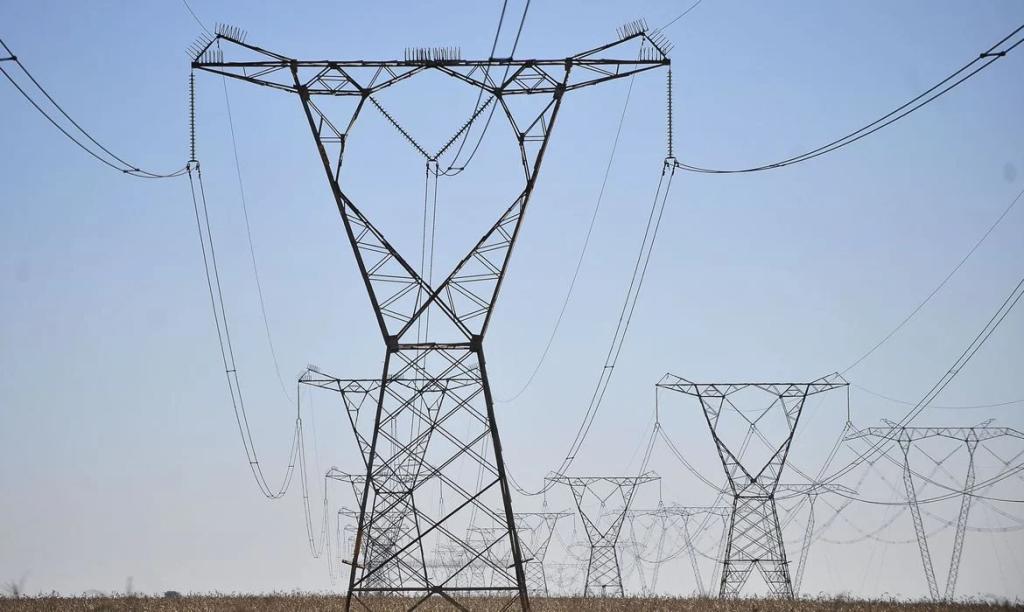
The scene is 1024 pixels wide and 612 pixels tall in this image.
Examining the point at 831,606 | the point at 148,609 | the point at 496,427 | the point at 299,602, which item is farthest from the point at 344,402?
the point at 496,427

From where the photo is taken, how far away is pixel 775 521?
52.5 meters

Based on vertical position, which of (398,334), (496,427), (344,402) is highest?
(344,402)

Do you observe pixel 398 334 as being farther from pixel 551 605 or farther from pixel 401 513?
pixel 401 513

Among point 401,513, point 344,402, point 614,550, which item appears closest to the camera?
point 344,402

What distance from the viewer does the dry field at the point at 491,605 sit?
3428 cm

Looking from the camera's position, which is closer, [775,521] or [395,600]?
[395,600]

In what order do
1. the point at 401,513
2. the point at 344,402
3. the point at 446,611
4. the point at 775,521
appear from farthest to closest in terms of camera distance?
1. the point at 401,513
2. the point at 775,521
3. the point at 344,402
4. the point at 446,611

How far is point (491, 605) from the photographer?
38.8m

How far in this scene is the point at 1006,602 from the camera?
3822cm

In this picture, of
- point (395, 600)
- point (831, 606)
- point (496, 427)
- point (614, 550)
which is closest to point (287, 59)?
point (496, 427)

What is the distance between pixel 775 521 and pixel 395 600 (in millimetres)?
20565

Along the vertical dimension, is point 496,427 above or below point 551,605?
above

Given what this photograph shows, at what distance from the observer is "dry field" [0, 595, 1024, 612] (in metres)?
34.3

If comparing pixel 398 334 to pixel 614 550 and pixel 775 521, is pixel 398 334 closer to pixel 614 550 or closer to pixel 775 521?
pixel 775 521
